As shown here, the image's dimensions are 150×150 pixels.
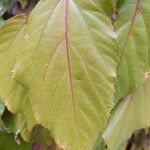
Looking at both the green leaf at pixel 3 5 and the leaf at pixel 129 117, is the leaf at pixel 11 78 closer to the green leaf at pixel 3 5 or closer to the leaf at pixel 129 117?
the leaf at pixel 129 117

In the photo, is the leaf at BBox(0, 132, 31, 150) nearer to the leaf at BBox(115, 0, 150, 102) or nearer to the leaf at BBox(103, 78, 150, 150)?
the leaf at BBox(103, 78, 150, 150)

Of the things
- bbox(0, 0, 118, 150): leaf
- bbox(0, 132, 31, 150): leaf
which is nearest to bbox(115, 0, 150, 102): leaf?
bbox(0, 0, 118, 150): leaf

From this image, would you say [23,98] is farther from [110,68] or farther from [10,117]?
[10,117]

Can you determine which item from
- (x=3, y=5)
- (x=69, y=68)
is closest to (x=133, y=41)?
(x=69, y=68)

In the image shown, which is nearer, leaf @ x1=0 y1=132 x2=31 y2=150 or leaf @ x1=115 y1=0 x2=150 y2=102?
leaf @ x1=115 y1=0 x2=150 y2=102

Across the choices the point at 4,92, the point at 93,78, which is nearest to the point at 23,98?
the point at 4,92

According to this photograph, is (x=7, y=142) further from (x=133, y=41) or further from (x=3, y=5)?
(x=133, y=41)
